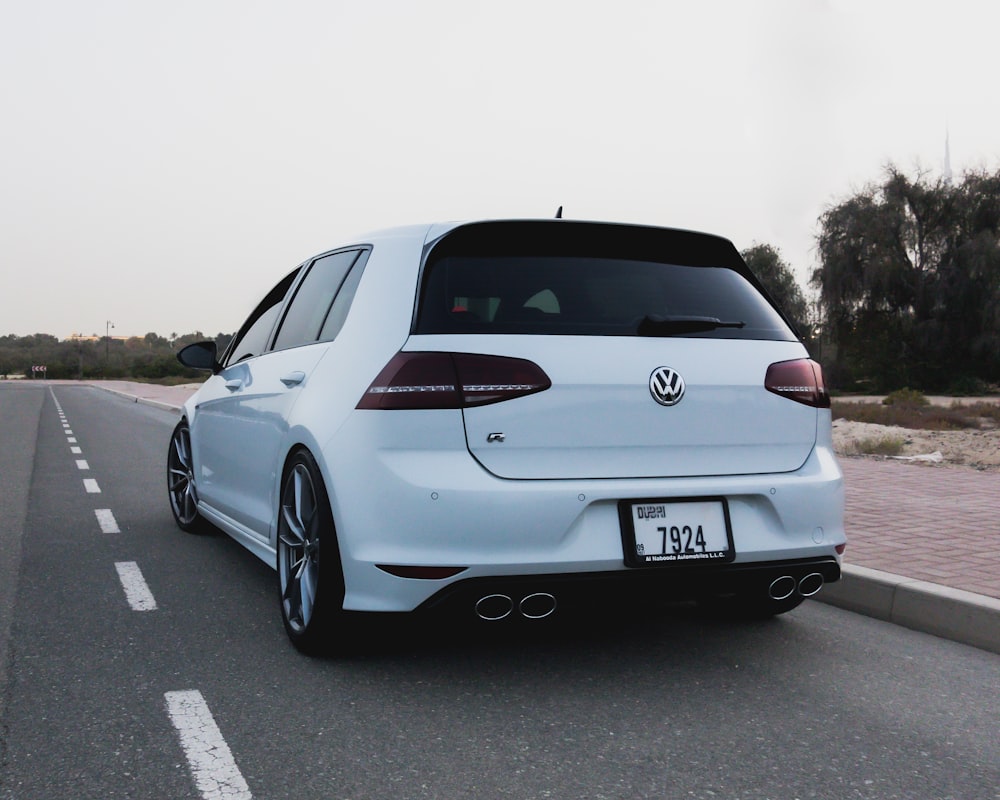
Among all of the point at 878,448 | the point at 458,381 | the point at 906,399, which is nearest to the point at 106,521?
the point at 458,381

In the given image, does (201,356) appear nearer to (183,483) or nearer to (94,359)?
(183,483)

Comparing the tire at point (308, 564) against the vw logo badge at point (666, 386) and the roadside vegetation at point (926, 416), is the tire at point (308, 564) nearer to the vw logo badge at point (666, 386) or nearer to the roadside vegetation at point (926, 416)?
the vw logo badge at point (666, 386)

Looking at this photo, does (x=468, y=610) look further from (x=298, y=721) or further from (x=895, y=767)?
(x=895, y=767)

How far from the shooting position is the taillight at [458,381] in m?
3.58

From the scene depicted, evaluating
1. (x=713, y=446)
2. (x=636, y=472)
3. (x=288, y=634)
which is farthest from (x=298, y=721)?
(x=713, y=446)

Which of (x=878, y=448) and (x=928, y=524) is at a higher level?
(x=928, y=524)

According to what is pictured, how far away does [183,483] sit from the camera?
24.0ft

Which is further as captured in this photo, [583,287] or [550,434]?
[583,287]

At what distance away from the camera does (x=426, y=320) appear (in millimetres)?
3734

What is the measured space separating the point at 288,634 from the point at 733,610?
6.74ft

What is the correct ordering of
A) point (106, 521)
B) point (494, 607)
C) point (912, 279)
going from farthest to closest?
point (912, 279) → point (106, 521) → point (494, 607)

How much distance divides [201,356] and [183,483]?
4.11 ft

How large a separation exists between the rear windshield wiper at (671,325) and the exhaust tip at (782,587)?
0.96 metres

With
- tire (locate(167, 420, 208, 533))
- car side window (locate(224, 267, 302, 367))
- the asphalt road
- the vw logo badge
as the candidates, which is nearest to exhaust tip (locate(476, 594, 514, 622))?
the asphalt road
